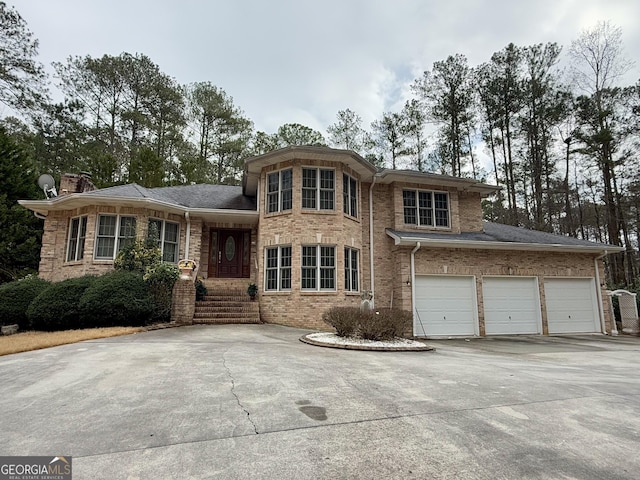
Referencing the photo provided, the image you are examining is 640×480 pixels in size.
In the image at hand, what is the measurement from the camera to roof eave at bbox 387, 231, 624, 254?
11.8 m

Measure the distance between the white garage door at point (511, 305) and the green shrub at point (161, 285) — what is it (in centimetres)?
1107

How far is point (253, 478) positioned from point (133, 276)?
31.8ft

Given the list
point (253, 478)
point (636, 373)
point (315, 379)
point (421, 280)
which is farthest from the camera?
point (421, 280)

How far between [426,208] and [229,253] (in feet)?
27.2

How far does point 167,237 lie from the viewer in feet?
41.5

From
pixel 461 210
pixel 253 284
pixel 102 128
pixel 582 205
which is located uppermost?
pixel 102 128

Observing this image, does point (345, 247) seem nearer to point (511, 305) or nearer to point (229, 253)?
point (229, 253)

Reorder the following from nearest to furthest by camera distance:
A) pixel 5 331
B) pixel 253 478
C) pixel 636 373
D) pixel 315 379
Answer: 1. pixel 253 478
2. pixel 315 379
3. pixel 636 373
4. pixel 5 331

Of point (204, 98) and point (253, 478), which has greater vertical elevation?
point (204, 98)

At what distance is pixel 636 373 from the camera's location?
20.2 ft

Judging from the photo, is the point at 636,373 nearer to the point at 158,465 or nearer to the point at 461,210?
the point at 158,465

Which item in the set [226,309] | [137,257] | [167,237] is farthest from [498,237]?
[137,257]

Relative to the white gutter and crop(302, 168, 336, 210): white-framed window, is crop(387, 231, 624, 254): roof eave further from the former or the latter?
the white gutter

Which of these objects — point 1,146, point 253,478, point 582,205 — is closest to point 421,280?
point 253,478
